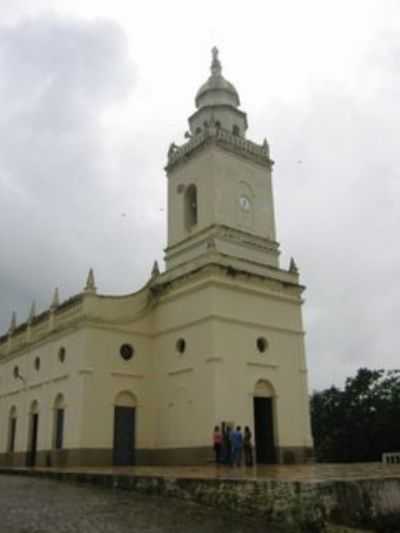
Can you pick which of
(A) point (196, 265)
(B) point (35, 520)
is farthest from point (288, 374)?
(B) point (35, 520)

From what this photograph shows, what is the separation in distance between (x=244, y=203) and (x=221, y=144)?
3.17 meters

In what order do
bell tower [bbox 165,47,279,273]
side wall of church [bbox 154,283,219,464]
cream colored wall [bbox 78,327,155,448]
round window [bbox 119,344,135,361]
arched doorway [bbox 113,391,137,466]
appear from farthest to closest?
1. bell tower [bbox 165,47,279,273]
2. round window [bbox 119,344,135,361]
3. arched doorway [bbox 113,391,137,466]
4. cream colored wall [bbox 78,327,155,448]
5. side wall of church [bbox 154,283,219,464]

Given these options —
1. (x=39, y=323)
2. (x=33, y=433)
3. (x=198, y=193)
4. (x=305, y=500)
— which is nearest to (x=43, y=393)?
(x=33, y=433)

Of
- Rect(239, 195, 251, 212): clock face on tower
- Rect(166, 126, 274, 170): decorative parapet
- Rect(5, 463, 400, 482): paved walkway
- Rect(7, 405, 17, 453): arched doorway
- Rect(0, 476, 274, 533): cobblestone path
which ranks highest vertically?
Rect(166, 126, 274, 170): decorative parapet

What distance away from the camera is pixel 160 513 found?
12133 mm

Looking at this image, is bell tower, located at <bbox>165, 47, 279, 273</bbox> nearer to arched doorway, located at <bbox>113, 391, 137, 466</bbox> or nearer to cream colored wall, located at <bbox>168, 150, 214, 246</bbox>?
cream colored wall, located at <bbox>168, 150, 214, 246</bbox>

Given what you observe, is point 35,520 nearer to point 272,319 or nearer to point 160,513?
point 160,513

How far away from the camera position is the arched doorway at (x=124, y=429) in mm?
25294

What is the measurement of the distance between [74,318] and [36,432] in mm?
7378

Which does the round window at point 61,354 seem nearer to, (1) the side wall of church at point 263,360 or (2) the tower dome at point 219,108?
(1) the side wall of church at point 263,360

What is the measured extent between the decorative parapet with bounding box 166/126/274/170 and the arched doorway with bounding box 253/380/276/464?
466 inches

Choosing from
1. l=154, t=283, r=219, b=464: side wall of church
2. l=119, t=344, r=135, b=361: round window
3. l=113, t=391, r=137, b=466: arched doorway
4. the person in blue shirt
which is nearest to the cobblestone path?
the person in blue shirt

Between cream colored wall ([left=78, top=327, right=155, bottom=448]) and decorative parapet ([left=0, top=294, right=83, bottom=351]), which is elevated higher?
decorative parapet ([left=0, top=294, right=83, bottom=351])

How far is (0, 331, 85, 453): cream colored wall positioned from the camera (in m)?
25.5
